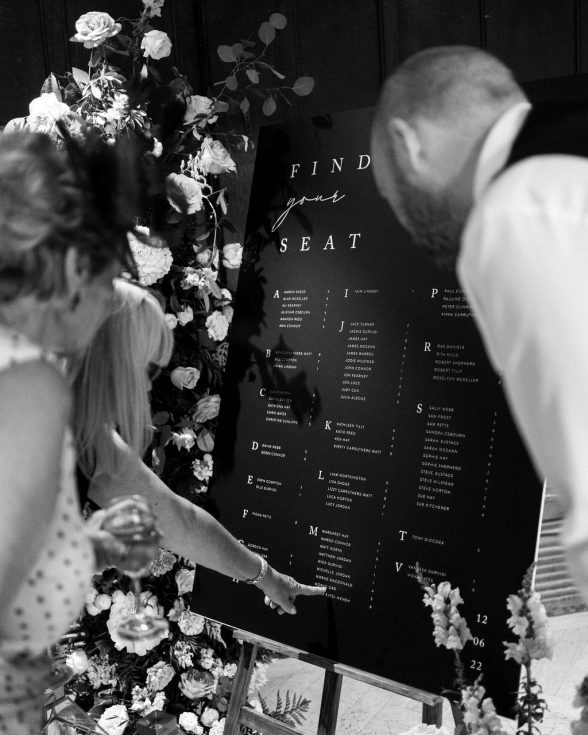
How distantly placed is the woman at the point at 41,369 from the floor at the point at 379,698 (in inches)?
95.9

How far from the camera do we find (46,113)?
8.29 feet

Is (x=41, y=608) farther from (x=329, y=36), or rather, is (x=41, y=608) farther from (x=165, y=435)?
(x=329, y=36)

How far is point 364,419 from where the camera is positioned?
218 cm

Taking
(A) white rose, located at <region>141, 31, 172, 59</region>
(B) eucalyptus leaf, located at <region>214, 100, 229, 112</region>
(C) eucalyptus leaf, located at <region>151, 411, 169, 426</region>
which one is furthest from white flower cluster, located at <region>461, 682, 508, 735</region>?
(A) white rose, located at <region>141, 31, 172, 59</region>

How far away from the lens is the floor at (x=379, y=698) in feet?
11.6

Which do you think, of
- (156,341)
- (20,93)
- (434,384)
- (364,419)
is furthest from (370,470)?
(20,93)

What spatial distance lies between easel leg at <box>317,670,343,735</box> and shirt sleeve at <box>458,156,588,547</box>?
137cm

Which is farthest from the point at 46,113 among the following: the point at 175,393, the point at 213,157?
the point at 175,393

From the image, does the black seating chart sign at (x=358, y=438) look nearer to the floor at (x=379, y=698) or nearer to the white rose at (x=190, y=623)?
the white rose at (x=190, y=623)

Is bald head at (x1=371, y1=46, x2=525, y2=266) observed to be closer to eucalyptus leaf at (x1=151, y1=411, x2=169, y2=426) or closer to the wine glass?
the wine glass

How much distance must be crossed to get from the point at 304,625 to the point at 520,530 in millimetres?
667

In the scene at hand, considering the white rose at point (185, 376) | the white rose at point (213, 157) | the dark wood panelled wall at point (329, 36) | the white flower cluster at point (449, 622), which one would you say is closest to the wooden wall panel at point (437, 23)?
the dark wood panelled wall at point (329, 36)

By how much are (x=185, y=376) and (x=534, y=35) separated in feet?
4.78

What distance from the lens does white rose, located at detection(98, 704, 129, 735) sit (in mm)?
2697
